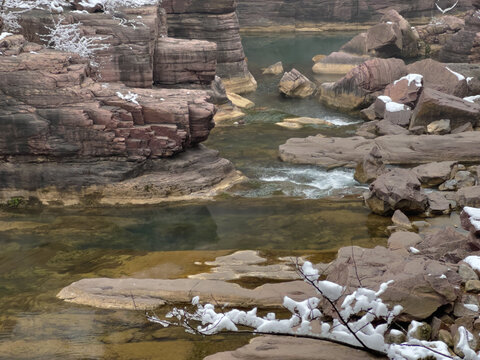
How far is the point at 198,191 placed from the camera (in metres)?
15.1

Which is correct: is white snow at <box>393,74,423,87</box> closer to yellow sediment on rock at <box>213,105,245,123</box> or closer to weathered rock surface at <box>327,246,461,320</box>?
yellow sediment on rock at <box>213,105,245,123</box>

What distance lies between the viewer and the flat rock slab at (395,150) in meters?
→ 17.7

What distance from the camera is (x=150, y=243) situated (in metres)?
12.7

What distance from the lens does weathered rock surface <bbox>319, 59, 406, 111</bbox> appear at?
24.4m

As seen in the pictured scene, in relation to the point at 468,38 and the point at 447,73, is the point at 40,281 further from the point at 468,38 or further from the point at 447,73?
the point at 468,38

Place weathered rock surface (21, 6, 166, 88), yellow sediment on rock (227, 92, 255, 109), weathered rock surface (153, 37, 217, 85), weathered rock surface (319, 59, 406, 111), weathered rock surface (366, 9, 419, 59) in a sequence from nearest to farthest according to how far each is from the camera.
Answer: weathered rock surface (21, 6, 166, 88)
weathered rock surface (153, 37, 217, 85)
weathered rock surface (319, 59, 406, 111)
yellow sediment on rock (227, 92, 255, 109)
weathered rock surface (366, 9, 419, 59)

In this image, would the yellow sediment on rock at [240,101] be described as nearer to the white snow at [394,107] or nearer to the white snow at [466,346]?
the white snow at [394,107]

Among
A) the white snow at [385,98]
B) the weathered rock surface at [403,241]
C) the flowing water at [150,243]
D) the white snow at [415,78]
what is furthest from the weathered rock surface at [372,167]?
the white snow at [415,78]

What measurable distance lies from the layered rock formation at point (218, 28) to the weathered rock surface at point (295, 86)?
2.46 metres

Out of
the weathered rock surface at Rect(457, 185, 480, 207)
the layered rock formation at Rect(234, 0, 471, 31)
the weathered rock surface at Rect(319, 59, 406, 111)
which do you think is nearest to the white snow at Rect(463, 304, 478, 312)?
the weathered rock surface at Rect(457, 185, 480, 207)

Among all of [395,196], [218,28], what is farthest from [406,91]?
[218,28]

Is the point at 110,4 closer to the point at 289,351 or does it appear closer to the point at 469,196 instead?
the point at 469,196

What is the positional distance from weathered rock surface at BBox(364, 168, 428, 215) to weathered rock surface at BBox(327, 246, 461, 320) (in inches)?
175

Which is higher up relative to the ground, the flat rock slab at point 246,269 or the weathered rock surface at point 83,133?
the weathered rock surface at point 83,133
